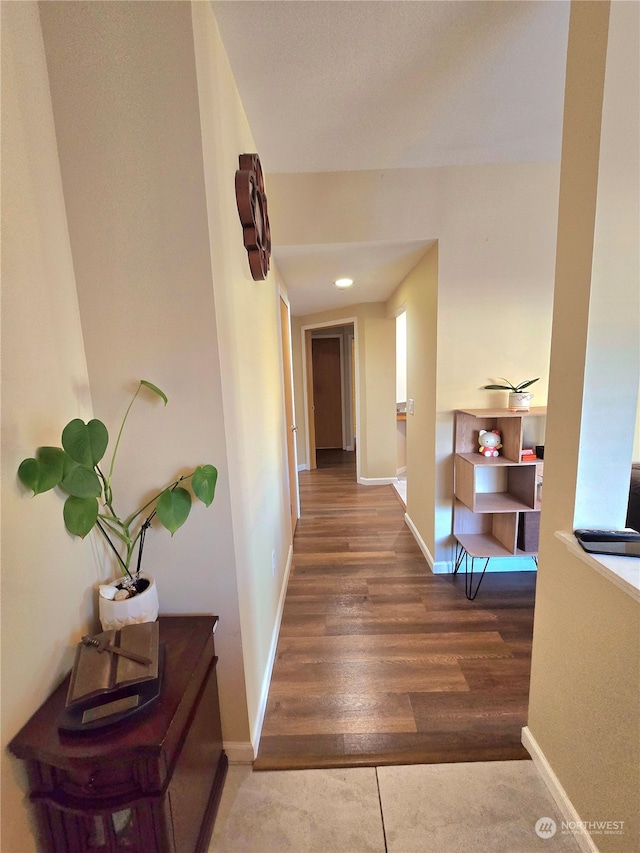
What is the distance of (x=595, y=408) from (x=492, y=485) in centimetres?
146

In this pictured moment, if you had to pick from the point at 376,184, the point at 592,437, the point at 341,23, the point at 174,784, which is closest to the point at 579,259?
the point at 592,437

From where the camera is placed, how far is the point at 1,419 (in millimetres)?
778

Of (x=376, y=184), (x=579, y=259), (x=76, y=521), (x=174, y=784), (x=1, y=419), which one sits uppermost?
(x=376, y=184)

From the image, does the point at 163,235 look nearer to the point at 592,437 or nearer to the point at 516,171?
the point at 592,437

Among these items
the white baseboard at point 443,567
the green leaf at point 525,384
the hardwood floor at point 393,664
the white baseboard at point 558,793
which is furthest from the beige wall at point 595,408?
the white baseboard at point 443,567

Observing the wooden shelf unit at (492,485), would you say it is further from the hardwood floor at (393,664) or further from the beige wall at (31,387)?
the beige wall at (31,387)

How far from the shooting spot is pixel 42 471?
79 centimetres

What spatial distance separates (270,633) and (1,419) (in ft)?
4.91

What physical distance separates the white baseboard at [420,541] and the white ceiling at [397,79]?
256 centimetres

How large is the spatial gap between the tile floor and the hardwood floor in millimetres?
47

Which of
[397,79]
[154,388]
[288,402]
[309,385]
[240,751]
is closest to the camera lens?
[154,388]

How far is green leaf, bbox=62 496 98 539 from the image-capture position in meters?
0.83

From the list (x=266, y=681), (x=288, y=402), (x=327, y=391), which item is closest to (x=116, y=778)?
(x=266, y=681)

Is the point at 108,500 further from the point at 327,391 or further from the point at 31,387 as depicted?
the point at 327,391
